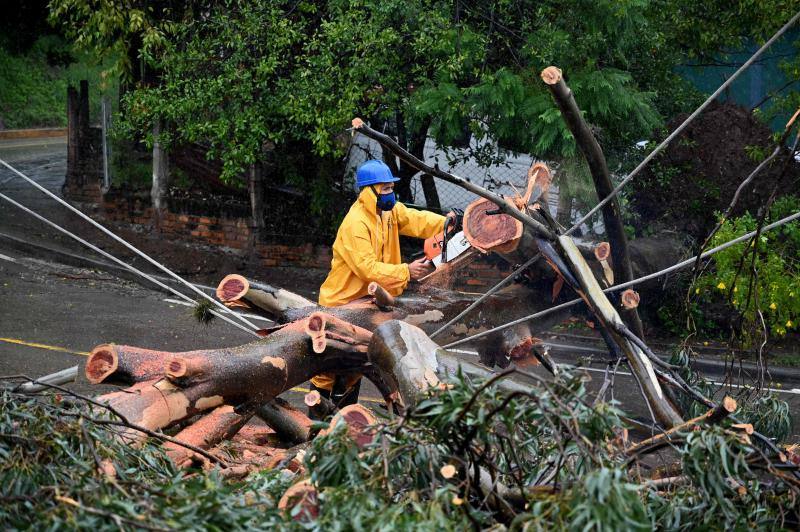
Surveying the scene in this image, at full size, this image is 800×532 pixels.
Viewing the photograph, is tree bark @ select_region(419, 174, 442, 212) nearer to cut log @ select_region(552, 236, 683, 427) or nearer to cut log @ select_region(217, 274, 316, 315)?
cut log @ select_region(217, 274, 316, 315)

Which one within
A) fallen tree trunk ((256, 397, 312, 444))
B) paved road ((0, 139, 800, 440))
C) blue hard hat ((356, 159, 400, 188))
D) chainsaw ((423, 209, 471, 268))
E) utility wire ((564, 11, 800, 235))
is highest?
utility wire ((564, 11, 800, 235))

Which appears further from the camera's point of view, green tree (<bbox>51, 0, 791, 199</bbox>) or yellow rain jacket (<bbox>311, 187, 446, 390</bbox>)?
green tree (<bbox>51, 0, 791, 199</bbox>)

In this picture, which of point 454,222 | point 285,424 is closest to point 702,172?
point 454,222

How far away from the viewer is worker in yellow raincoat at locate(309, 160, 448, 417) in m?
6.86

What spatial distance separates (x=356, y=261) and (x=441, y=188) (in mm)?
6403

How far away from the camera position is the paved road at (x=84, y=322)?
30.2 feet

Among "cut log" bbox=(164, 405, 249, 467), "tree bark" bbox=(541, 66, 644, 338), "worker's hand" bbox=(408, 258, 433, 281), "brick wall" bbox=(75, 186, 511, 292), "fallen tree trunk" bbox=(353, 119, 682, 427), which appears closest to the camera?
"tree bark" bbox=(541, 66, 644, 338)

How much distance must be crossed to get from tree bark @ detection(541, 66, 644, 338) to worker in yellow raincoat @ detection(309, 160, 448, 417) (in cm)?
130

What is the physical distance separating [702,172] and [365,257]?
5839mm

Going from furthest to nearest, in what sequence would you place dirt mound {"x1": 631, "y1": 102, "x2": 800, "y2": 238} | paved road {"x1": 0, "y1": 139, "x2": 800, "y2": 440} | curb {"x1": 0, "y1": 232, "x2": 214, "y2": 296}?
curb {"x1": 0, "y1": 232, "x2": 214, "y2": 296} → dirt mound {"x1": 631, "y1": 102, "x2": 800, "y2": 238} → paved road {"x1": 0, "y1": 139, "x2": 800, "y2": 440}

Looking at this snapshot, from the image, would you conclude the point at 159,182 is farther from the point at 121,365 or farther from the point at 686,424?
the point at 686,424

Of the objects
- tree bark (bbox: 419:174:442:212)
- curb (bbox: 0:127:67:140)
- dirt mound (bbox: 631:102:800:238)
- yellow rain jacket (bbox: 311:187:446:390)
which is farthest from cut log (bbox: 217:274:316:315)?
curb (bbox: 0:127:67:140)

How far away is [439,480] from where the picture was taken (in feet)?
11.8

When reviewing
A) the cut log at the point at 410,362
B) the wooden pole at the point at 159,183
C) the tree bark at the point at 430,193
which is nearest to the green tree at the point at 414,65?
the tree bark at the point at 430,193
